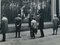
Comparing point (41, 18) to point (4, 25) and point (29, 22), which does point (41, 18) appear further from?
point (4, 25)

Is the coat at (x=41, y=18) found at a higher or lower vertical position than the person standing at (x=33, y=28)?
higher

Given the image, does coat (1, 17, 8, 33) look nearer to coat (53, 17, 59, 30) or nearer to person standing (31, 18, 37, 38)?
person standing (31, 18, 37, 38)

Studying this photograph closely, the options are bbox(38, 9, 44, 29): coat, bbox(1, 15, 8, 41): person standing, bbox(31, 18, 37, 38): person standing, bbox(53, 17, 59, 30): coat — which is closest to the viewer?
bbox(1, 15, 8, 41): person standing

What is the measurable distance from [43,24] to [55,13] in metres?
1.08

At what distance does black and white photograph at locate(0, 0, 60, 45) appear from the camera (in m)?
10.1

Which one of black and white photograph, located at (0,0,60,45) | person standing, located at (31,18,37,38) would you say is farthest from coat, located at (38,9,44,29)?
person standing, located at (31,18,37,38)

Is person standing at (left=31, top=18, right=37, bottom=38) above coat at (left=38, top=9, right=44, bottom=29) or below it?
below

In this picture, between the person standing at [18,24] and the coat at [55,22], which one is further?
the coat at [55,22]

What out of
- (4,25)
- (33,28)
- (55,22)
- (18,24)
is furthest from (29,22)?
(55,22)

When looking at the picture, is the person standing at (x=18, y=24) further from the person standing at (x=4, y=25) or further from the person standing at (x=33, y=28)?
the person standing at (x=33, y=28)

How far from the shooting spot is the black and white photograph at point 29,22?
1005cm

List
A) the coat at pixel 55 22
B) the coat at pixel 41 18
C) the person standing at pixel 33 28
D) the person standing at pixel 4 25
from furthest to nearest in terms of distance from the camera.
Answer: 1. the coat at pixel 55 22
2. the coat at pixel 41 18
3. the person standing at pixel 33 28
4. the person standing at pixel 4 25

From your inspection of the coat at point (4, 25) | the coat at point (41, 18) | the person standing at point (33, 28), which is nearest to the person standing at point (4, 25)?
the coat at point (4, 25)

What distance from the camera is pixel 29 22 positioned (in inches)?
418
